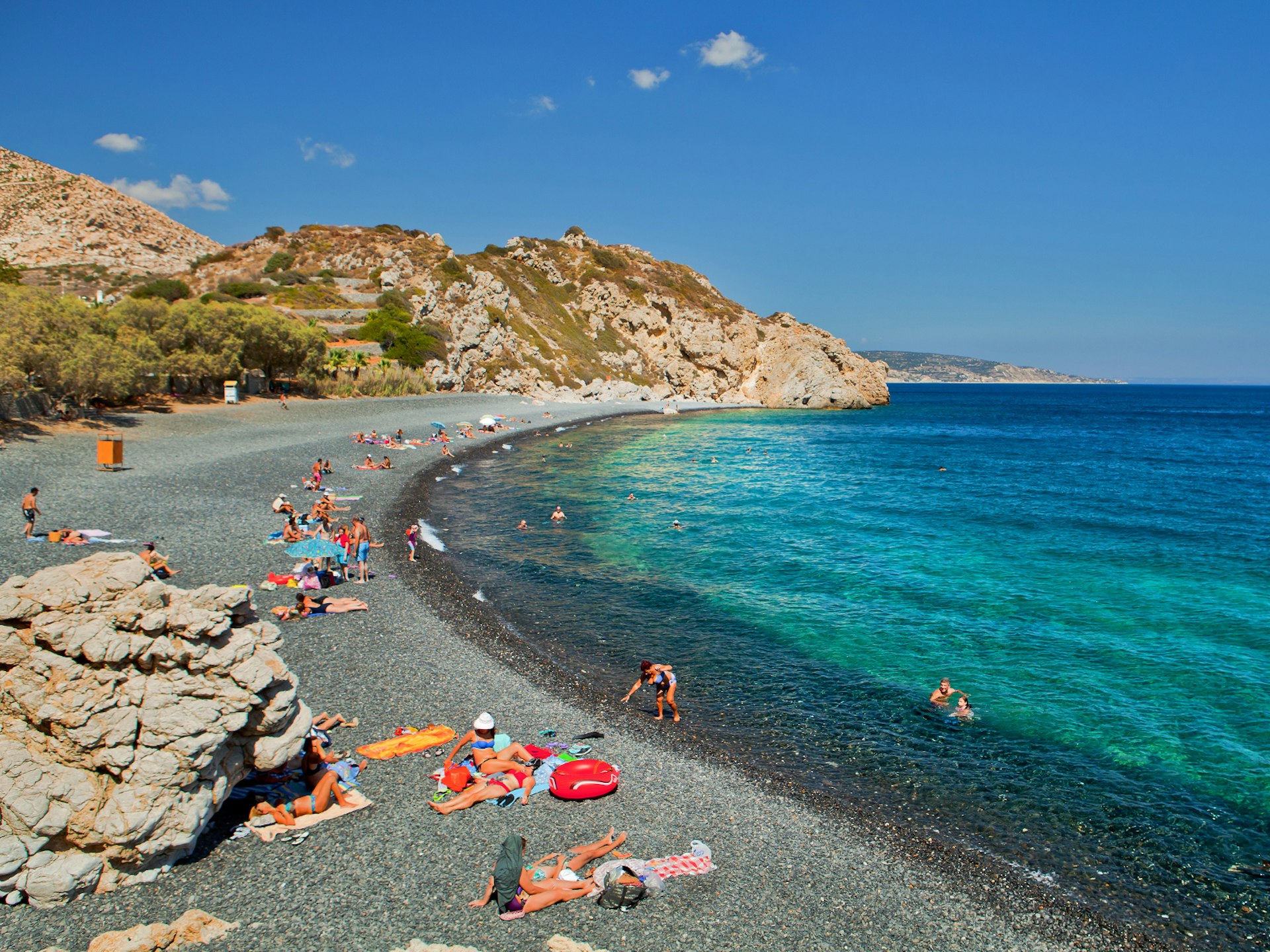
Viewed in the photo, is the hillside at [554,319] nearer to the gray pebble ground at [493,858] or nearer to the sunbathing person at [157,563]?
the sunbathing person at [157,563]

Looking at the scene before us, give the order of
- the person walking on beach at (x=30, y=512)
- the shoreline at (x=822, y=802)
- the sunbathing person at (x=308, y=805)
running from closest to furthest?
the shoreline at (x=822, y=802) → the sunbathing person at (x=308, y=805) → the person walking on beach at (x=30, y=512)

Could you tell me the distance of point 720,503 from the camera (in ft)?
115

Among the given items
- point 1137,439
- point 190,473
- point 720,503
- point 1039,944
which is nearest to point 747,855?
point 1039,944

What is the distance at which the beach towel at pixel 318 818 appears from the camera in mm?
8898

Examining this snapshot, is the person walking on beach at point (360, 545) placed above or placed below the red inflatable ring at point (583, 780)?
above

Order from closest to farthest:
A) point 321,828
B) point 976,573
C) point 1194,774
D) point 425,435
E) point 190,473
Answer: point 321,828 → point 1194,774 → point 976,573 → point 190,473 → point 425,435

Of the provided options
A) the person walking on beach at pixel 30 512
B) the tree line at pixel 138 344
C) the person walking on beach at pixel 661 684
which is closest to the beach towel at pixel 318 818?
the person walking on beach at pixel 661 684

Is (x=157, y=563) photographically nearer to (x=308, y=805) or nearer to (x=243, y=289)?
(x=308, y=805)

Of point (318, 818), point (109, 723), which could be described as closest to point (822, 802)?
point (318, 818)

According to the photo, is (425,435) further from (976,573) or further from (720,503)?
(976,573)

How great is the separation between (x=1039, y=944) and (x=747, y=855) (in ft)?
11.3

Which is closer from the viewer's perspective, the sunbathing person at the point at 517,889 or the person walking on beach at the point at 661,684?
the sunbathing person at the point at 517,889

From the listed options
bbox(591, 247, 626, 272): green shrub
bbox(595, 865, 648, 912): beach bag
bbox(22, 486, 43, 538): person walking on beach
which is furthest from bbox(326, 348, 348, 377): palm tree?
bbox(591, 247, 626, 272): green shrub

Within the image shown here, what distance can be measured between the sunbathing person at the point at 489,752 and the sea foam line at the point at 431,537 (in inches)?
528
